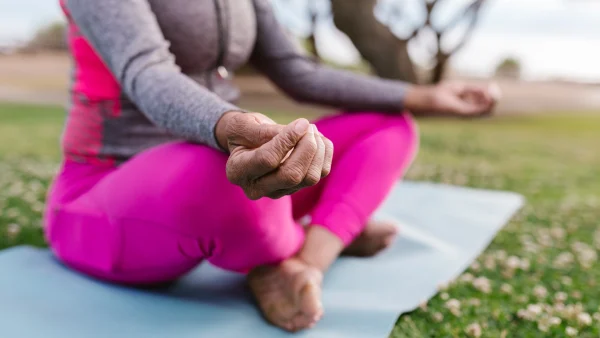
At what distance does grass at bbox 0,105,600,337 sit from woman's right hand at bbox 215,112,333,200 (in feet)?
1.65

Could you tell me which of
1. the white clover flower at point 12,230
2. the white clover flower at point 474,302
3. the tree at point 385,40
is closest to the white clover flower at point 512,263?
the white clover flower at point 474,302

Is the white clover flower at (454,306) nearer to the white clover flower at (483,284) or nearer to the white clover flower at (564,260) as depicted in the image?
the white clover flower at (483,284)

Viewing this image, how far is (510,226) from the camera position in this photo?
1948 mm

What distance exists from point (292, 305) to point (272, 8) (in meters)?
0.74

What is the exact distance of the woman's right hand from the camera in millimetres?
705

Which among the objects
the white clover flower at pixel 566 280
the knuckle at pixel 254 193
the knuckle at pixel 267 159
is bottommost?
the white clover flower at pixel 566 280

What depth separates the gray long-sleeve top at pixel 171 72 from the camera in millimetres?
949

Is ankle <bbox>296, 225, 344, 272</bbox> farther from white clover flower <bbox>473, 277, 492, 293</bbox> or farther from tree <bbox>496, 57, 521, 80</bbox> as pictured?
tree <bbox>496, 57, 521, 80</bbox>

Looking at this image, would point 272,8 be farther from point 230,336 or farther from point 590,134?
point 590,134

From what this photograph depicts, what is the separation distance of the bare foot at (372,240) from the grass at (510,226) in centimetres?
22

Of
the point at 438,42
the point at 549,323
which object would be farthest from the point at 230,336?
the point at 438,42

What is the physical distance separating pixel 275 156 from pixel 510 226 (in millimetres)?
1454

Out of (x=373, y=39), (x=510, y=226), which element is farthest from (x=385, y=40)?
(x=510, y=226)

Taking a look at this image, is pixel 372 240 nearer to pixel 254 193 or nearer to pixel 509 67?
pixel 254 193
